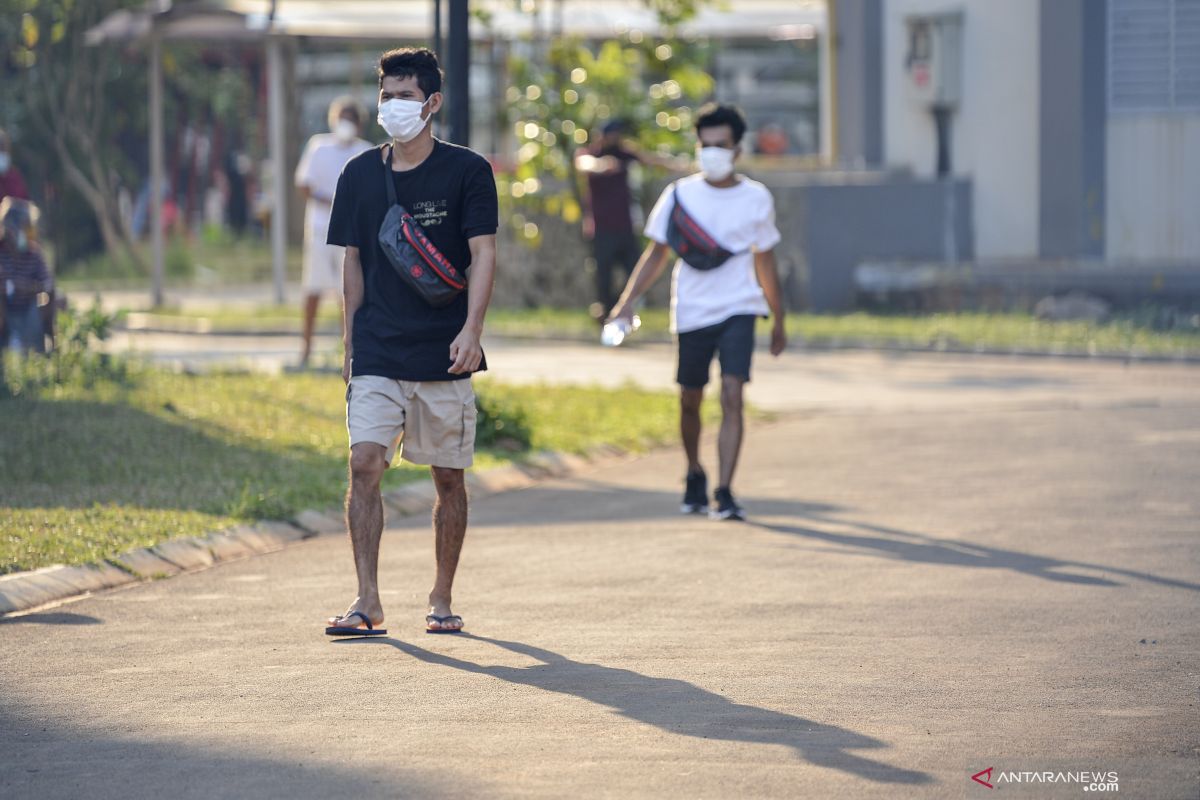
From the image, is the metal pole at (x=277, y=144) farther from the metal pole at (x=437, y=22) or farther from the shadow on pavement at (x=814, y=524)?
the shadow on pavement at (x=814, y=524)

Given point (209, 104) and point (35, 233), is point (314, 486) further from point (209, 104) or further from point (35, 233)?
point (209, 104)

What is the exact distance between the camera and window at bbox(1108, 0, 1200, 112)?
21.0 metres

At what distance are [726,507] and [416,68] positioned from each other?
3.32m

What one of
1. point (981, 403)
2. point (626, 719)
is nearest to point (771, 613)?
point (626, 719)

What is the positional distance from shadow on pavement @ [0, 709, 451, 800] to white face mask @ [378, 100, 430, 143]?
2.40 meters

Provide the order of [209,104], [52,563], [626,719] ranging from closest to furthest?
1. [626,719]
2. [52,563]
3. [209,104]

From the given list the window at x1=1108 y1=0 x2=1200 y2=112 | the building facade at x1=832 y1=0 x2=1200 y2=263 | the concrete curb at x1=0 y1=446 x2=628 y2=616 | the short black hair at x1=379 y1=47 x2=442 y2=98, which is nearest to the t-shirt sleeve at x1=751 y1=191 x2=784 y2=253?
the concrete curb at x1=0 y1=446 x2=628 y2=616

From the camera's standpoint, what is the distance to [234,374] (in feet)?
53.0

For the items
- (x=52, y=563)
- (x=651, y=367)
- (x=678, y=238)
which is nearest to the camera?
(x=52, y=563)

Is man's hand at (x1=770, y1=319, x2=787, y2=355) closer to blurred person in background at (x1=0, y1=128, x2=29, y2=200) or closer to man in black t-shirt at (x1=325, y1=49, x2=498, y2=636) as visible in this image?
man in black t-shirt at (x1=325, y1=49, x2=498, y2=636)

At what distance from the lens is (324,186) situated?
51.8ft

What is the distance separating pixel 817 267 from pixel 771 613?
47.6 feet

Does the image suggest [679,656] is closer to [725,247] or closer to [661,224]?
[725,247]

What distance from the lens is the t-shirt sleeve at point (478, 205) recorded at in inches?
295
